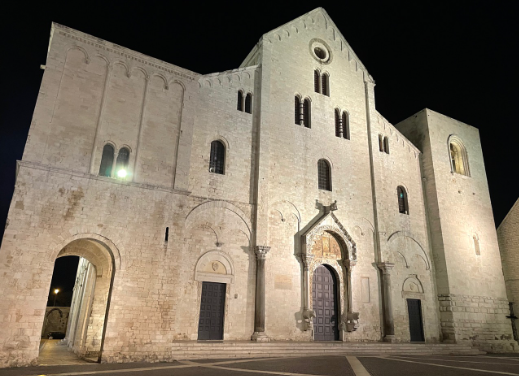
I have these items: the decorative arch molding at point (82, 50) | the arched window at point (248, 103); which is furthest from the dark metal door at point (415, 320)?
the decorative arch molding at point (82, 50)

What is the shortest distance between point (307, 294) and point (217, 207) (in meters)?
5.64

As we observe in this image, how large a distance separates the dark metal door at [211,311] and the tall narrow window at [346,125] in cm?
1109

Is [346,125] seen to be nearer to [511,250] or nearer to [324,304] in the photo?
[324,304]

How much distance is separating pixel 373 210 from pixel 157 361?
1326 cm

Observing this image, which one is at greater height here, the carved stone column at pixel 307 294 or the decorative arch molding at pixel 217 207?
the decorative arch molding at pixel 217 207

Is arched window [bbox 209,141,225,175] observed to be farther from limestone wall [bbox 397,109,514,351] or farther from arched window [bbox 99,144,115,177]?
limestone wall [bbox 397,109,514,351]

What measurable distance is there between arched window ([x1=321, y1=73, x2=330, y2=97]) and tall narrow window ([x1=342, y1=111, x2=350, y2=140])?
153 centimetres

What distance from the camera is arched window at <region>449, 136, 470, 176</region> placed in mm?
24125

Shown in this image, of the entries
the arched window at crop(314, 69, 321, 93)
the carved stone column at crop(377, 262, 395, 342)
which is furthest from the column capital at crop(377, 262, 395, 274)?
the arched window at crop(314, 69, 321, 93)

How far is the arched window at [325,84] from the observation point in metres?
21.4

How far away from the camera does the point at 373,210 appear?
2031cm

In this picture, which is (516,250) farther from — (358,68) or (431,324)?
(358,68)

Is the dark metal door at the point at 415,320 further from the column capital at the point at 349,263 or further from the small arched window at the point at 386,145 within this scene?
the small arched window at the point at 386,145

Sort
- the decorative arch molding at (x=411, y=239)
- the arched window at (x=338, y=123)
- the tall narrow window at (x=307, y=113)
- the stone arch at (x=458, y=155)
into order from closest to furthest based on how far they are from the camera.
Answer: the tall narrow window at (x=307, y=113) → the decorative arch molding at (x=411, y=239) → the arched window at (x=338, y=123) → the stone arch at (x=458, y=155)
